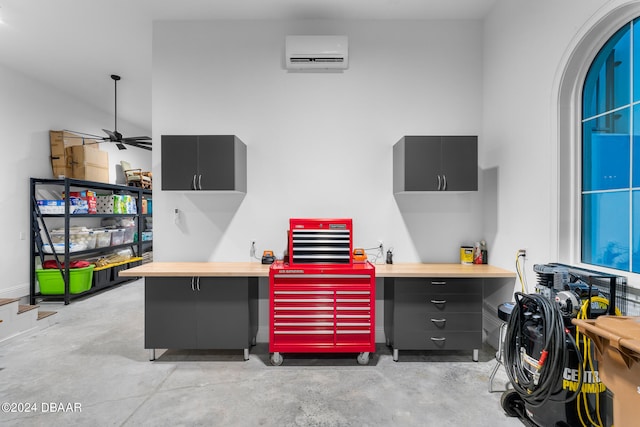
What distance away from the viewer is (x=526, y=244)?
113 inches

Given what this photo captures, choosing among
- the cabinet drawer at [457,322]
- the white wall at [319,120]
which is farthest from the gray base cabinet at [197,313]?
the cabinet drawer at [457,322]

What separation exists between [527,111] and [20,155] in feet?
22.1

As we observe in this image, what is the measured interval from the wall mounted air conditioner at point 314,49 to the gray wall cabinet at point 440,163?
1224mm

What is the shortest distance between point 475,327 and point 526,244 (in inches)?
34.5

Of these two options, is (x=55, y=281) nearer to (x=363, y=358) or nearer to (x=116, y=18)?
(x=116, y=18)

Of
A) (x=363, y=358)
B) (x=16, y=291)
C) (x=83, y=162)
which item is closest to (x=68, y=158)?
(x=83, y=162)

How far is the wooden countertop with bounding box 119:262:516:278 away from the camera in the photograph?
9.58 feet

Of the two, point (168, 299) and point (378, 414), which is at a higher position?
point (168, 299)

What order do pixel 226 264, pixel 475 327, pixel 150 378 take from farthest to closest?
pixel 226 264 → pixel 475 327 → pixel 150 378

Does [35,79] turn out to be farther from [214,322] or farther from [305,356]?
[305,356]

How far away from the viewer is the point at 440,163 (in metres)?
3.11

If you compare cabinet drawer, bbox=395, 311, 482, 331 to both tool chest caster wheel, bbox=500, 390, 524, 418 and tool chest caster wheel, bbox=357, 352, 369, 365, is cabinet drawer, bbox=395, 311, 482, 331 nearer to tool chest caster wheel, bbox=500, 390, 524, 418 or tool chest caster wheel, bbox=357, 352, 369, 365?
tool chest caster wheel, bbox=357, 352, 369, 365

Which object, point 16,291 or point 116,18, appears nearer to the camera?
point 116,18

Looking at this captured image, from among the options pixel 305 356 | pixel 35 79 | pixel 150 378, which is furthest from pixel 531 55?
pixel 35 79
